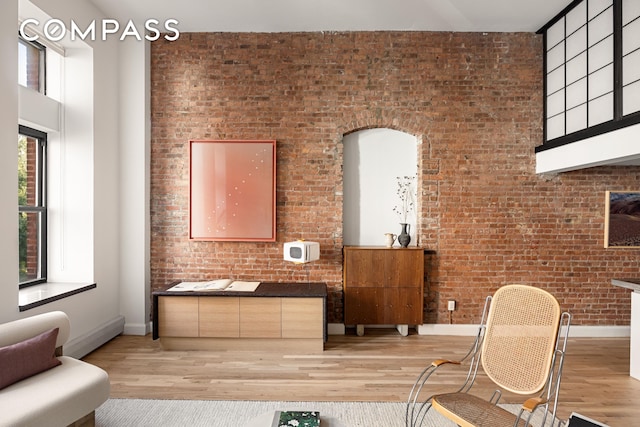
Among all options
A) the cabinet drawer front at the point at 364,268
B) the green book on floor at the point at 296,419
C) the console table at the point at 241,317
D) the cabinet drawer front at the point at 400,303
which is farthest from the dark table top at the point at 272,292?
the green book on floor at the point at 296,419

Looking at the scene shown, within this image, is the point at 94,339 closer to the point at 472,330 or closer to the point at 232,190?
the point at 232,190

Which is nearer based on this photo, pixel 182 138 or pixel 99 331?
pixel 99 331

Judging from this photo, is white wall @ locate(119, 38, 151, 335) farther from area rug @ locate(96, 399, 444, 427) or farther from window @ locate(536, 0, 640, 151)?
window @ locate(536, 0, 640, 151)

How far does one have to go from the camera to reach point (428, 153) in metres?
5.43

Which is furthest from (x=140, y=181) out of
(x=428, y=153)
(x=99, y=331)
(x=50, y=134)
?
(x=428, y=153)

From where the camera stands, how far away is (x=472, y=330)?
540 centimetres

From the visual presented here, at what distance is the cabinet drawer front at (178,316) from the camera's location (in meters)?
4.75

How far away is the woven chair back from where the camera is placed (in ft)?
8.65

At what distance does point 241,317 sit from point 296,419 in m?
2.28

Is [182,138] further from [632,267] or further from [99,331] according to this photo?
[632,267]

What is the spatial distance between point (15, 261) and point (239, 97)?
3.17 meters

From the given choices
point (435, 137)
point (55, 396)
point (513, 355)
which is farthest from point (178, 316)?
point (435, 137)

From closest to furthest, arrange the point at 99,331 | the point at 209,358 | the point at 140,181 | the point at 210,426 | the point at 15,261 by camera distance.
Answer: the point at 210,426 < the point at 15,261 < the point at 209,358 < the point at 99,331 < the point at 140,181

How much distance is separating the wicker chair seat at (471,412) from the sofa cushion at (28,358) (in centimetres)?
281
